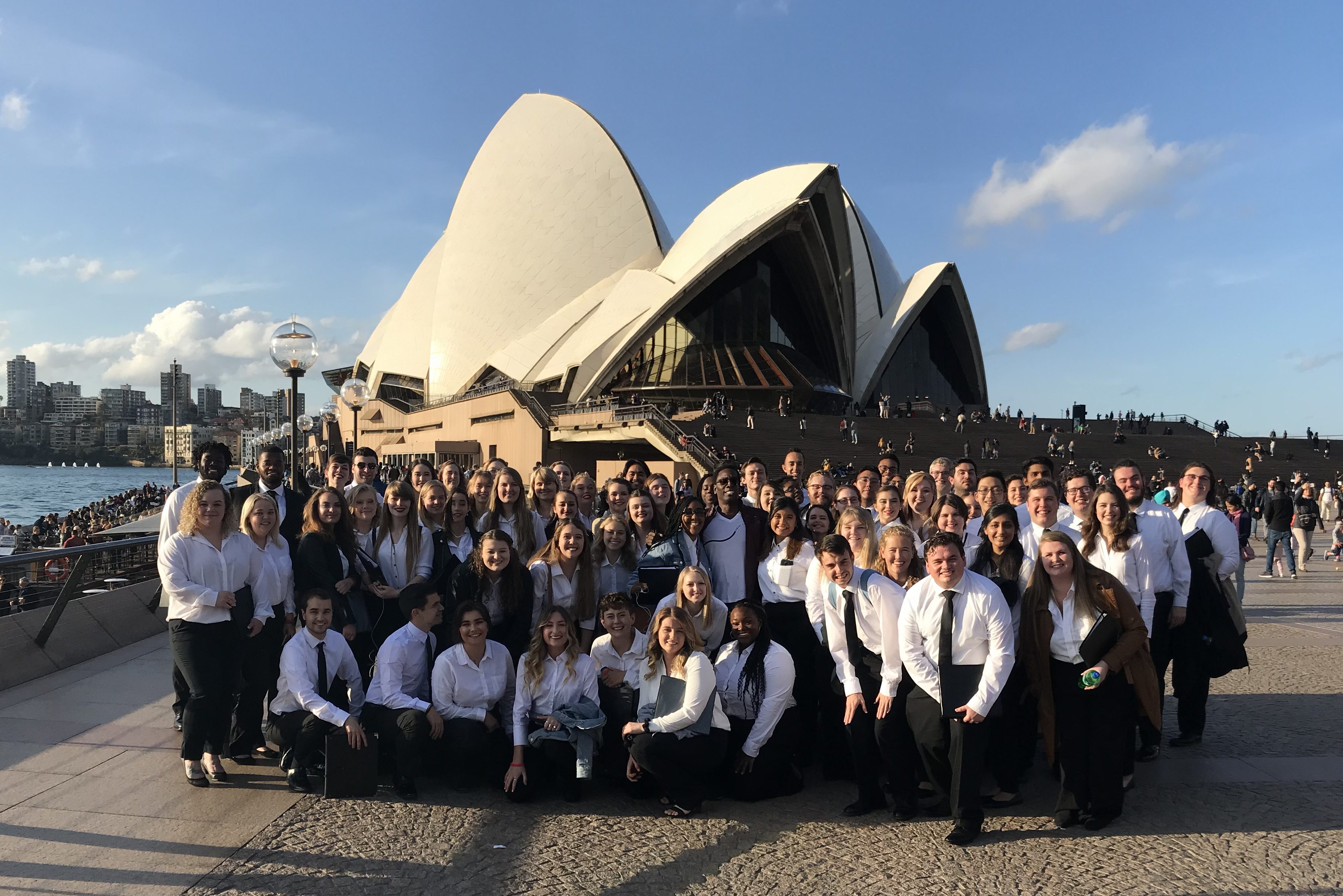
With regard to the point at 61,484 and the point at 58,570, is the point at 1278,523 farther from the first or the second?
the point at 61,484

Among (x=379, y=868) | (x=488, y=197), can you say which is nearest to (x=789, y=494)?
(x=379, y=868)

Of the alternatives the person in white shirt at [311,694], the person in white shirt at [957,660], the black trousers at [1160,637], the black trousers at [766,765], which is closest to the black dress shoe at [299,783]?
the person in white shirt at [311,694]

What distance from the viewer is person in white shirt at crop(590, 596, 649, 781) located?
377 cm

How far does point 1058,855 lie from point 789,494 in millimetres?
2703

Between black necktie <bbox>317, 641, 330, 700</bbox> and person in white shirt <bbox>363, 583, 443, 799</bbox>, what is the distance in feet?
0.70

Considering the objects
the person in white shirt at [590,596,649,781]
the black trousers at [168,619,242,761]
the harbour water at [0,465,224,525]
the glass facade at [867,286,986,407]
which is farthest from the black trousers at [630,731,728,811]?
the glass facade at [867,286,986,407]

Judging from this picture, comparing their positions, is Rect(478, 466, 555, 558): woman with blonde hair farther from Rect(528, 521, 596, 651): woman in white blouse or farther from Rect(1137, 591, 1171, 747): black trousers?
Rect(1137, 591, 1171, 747): black trousers

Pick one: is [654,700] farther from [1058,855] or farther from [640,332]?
[640,332]

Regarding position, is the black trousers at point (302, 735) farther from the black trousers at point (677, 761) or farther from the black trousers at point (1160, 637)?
the black trousers at point (1160, 637)

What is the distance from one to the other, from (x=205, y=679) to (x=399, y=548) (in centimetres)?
118

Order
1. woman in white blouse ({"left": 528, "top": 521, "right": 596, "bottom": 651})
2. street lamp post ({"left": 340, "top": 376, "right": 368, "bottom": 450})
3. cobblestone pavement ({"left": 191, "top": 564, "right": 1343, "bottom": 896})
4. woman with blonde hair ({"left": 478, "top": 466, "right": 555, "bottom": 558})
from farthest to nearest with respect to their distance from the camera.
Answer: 1. street lamp post ({"left": 340, "top": 376, "right": 368, "bottom": 450})
2. woman with blonde hair ({"left": 478, "top": 466, "right": 555, "bottom": 558})
3. woman in white blouse ({"left": 528, "top": 521, "right": 596, "bottom": 651})
4. cobblestone pavement ({"left": 191, "top": 564, "right": 1343, "bottom": 896})

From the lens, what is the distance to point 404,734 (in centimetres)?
364

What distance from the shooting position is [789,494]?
17.7ft

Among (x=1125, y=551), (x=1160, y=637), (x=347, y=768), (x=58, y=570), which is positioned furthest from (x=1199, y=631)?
(x=58, y=570)
